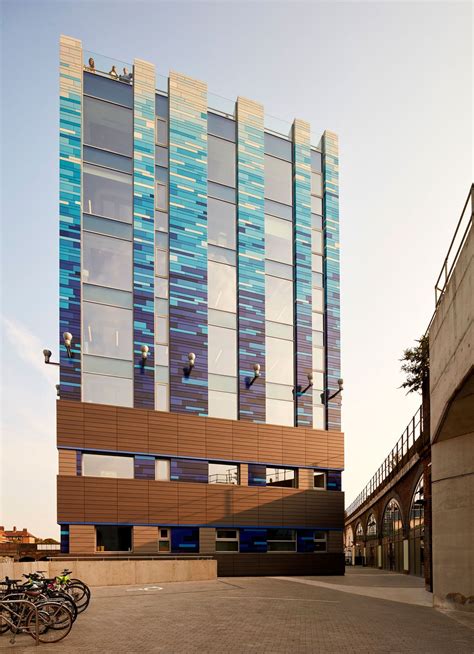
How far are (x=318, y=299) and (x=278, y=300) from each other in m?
2.72

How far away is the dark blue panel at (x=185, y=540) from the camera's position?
3416 centimetres

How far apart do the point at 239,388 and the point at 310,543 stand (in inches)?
363

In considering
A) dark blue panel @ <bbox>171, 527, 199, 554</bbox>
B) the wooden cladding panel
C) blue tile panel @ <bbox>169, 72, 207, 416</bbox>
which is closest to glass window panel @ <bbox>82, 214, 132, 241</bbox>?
blue tile panel @ <bbox>169, 72, 207, 416</bbox>

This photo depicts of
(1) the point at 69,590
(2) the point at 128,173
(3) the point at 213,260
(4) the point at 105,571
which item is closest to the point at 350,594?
(4) the point at 105,571

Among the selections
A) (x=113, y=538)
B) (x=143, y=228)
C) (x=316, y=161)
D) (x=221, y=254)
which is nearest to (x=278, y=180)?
(x=316, y=161)

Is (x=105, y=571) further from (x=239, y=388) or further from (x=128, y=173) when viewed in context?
(x=128, y=173)

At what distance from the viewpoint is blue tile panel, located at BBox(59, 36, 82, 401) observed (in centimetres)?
3259

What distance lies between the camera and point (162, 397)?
35.1 metres

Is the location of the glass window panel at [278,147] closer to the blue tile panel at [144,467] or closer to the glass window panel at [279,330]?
the glass window panel at [279,330]

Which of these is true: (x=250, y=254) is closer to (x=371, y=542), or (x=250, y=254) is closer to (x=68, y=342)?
(x=68, y=342)

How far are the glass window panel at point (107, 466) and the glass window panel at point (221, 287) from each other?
369 inches

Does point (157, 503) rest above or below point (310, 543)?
above

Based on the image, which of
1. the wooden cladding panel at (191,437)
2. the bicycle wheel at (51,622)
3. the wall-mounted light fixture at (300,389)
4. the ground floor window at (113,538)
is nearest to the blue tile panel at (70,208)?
the wooden cladding panel at (191,437)

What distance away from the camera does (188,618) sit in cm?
1652
